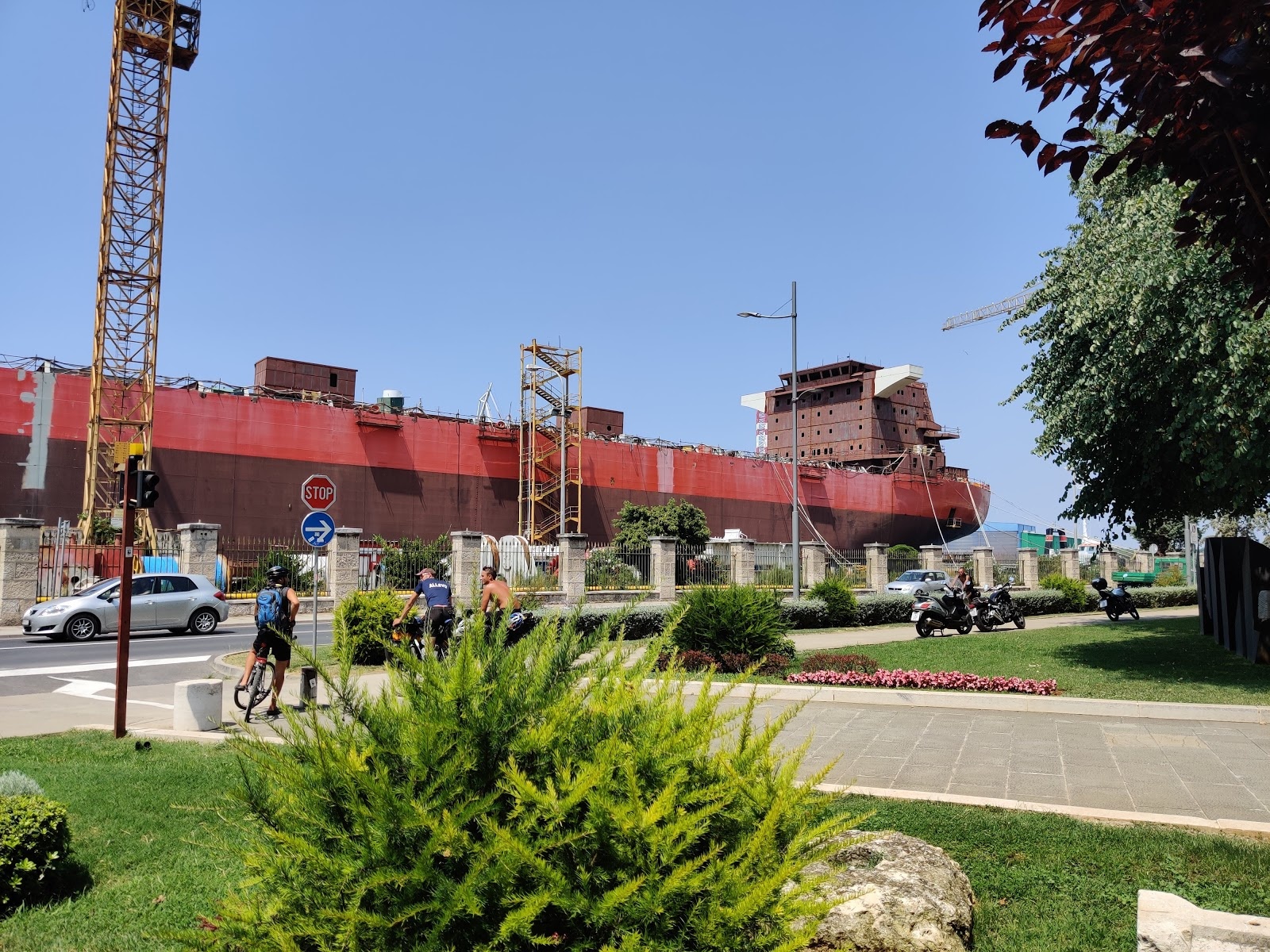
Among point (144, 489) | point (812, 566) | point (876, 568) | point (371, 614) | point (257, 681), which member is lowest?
point (257, 681)

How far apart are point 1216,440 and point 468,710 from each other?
1226 cm

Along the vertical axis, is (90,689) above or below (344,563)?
below

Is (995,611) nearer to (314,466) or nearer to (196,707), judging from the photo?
(196,707)

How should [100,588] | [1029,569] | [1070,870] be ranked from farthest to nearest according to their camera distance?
[1029,569]
[100,588]
[1070,870]

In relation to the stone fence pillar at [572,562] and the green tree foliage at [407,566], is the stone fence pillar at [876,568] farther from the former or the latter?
the green tree foliage at [407,566]

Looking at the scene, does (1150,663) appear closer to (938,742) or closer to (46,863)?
(938,742)

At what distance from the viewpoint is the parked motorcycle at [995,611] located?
65.1ft

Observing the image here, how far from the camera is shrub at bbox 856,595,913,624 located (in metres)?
23.2

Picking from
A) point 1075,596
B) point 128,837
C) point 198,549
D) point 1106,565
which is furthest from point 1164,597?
point 128,837

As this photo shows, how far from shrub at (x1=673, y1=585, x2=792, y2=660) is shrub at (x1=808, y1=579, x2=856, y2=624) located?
986cm

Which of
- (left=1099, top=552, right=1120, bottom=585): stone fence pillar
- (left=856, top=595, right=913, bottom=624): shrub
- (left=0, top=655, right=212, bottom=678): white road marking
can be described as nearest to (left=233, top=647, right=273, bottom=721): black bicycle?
(left=0, top=655, right=212, bottom=678): white road marking

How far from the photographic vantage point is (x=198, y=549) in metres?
24.2

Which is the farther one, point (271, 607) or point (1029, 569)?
point (1029, 569)

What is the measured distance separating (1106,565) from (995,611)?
76.4 feet
